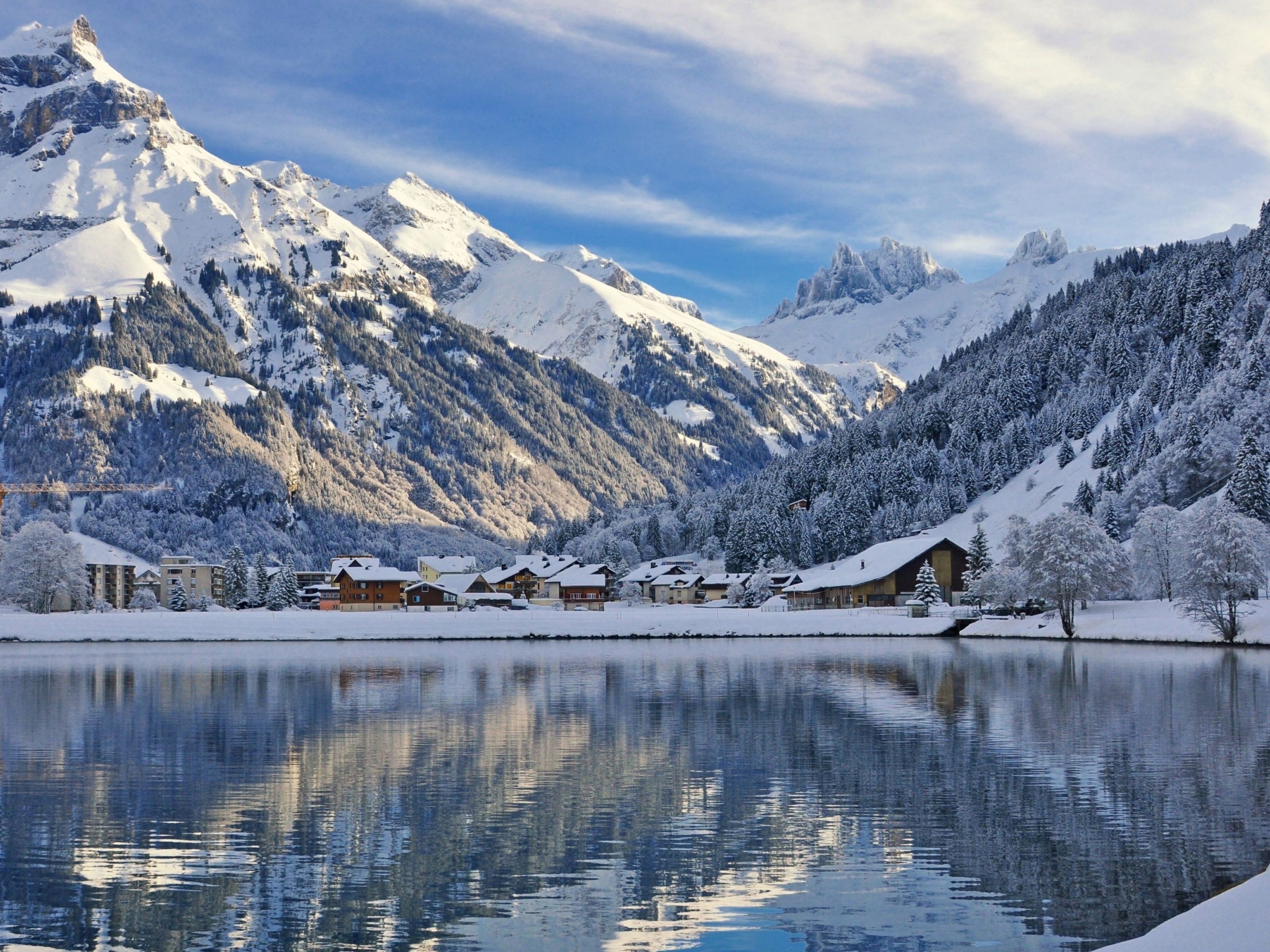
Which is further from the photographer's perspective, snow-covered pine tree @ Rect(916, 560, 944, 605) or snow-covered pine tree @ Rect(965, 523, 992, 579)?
snow-covered pine tree @ Rect(965, 523, 992, 579)

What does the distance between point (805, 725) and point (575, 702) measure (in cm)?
1255

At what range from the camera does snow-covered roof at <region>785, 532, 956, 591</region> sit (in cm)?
15475

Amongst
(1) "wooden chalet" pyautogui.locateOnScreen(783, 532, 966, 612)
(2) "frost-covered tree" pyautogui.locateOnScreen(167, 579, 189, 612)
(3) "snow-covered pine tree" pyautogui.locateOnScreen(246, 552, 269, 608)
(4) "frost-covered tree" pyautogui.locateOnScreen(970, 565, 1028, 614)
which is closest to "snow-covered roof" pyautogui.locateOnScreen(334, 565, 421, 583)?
(3) "snow-covered pine tree" pyautogui.locateOnScreen(246, 552, 269, 608)

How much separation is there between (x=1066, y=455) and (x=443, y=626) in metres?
110

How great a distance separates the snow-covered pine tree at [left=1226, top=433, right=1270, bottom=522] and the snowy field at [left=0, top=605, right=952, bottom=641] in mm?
32109

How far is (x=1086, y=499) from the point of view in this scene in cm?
16038

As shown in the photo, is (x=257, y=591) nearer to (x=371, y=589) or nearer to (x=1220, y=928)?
(x=371, y=589)

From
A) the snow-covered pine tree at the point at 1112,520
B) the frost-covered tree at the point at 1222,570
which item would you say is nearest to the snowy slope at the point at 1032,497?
the snow-covered pine tree at the point at 1112,520

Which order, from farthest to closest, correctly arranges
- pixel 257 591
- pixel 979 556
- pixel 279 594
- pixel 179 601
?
pixel 257 591 → pixel 179 601 → pixel 279 594 → pixel 979 556

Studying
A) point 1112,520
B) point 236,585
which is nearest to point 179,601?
point 236,585

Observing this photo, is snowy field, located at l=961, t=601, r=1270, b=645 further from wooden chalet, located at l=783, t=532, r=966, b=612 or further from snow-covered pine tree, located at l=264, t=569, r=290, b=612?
snow-covered pine tree, located at l=264, t=569, r=290, b=612

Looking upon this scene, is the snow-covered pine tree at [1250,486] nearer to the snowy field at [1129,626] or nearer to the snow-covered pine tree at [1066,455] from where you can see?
the snowy field at [1129,626]

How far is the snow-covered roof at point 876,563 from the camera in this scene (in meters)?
155

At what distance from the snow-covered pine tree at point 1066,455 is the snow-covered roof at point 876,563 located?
3062 cm
